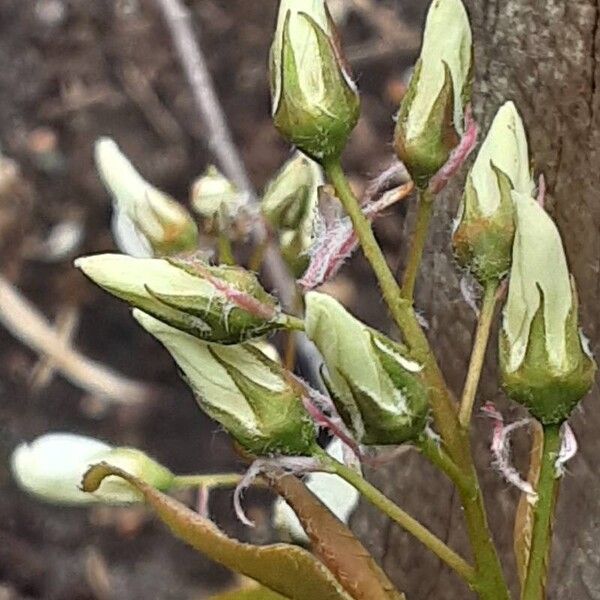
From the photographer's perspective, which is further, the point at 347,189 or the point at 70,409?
the point at 70,409

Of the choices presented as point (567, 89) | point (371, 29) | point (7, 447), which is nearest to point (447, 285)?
point (567, 89)

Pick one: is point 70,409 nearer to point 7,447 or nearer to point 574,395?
point 7,447

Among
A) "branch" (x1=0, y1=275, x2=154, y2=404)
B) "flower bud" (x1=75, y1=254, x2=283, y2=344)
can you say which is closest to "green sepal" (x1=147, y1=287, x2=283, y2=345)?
"flower bud" (x1=75, y1=254, x2=283, y2=344)

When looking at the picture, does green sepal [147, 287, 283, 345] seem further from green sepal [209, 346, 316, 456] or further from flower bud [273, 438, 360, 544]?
flower bud [273, 438, 360, 544]

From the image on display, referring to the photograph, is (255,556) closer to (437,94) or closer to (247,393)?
(247,393)

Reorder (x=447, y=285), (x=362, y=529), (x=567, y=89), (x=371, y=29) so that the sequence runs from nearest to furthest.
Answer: (x=567, y=89) → (x=447, y=285) → (x=362, y=529) → (x=371, y=29)

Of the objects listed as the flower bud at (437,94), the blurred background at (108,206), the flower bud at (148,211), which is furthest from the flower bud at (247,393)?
the blurred background at (108,206)
